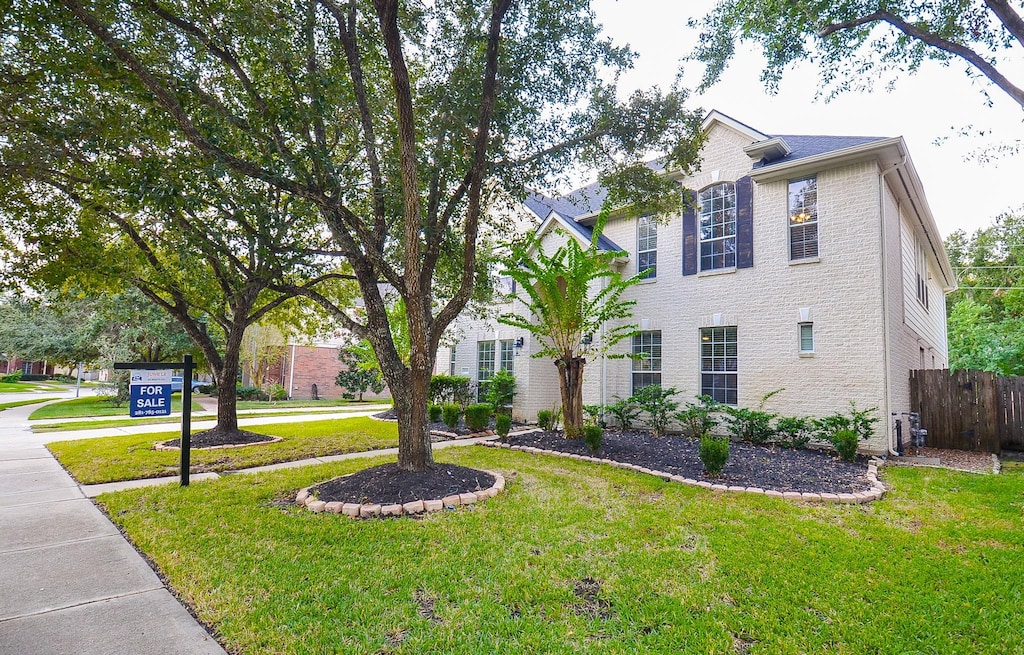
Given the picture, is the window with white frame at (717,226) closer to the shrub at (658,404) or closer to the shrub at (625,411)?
the shrub at (658,404)

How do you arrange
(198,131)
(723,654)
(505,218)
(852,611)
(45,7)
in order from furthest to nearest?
(505,218)
(198,131)
(45,7)
(852,611)
(723,654)

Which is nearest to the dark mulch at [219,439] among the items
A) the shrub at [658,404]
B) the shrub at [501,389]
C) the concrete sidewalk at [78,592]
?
the concrete sidewalk at [78,592]

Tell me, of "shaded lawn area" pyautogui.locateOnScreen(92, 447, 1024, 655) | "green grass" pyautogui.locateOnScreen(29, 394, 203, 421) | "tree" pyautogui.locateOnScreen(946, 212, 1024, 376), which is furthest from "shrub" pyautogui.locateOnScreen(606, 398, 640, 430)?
"tree" pyautogui.locateOnScreen(946, 212, 1024, 376)

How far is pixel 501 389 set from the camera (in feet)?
44.6

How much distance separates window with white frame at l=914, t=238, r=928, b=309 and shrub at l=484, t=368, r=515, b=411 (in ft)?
36.1

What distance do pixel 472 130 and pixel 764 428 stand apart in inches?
299

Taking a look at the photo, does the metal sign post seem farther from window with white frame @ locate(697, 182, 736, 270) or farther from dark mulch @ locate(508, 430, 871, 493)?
window with white frame @ locate(697, 182, 736, 270)

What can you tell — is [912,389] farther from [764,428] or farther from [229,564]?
[229,564]

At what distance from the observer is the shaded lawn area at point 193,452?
7121 mm

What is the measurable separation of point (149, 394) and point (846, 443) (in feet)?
33.8

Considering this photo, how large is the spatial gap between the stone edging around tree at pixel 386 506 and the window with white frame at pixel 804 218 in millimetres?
8285

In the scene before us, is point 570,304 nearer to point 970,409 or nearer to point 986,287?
point 970,409

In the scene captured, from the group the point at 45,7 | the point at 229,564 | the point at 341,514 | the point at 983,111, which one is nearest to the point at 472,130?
the point at 45,7

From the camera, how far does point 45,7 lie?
4.86m
